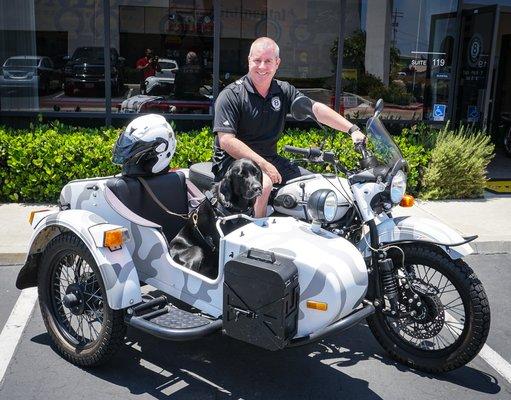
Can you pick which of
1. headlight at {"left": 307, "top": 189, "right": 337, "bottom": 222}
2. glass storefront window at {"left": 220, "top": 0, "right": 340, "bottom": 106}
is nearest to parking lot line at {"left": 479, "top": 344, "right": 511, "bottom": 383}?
headlight at {"left": 307, "top": 189, "right": 337, "bottom": 222}

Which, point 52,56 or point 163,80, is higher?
point 52,56

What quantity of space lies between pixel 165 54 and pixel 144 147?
6.24 meters

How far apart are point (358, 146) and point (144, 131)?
1.36 metres

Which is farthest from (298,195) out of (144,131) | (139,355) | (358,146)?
(139,355)

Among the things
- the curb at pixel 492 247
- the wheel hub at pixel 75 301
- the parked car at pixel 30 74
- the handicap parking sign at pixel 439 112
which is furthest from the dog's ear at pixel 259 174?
the handicap parking sign at pixel 439 112

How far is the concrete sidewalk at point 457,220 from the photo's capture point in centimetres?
595

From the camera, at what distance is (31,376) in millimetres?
3664

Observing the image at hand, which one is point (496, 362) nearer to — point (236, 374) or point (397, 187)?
point (397, 187)

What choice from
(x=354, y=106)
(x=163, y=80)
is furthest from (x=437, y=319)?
(x=163, y=80)

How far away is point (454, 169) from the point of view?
26.1 feet

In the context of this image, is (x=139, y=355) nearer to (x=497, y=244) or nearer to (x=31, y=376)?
(x=31, y=376)

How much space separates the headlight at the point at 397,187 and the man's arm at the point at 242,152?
0.69 metres

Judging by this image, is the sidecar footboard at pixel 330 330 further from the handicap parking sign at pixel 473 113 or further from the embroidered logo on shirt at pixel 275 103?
the handicap parking sign at pixel 473 113

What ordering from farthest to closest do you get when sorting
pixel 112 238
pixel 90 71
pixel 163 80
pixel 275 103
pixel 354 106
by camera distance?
pixel 354 106, pixel 163 80, pixel 90 71, pixel 275 103, pixel 112 238
